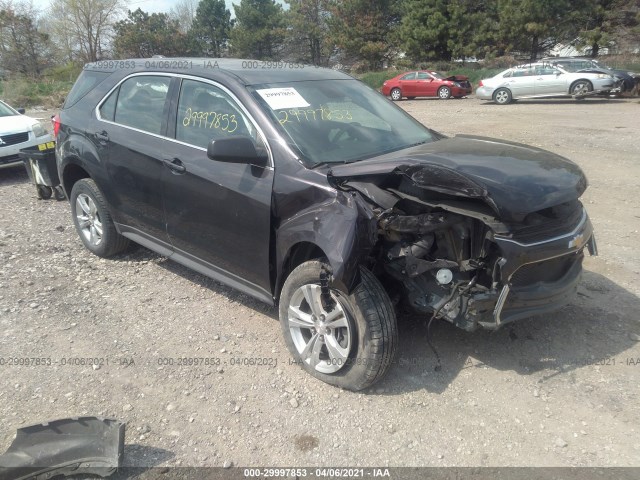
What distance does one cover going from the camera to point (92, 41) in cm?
4994

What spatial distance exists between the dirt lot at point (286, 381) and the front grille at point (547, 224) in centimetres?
94

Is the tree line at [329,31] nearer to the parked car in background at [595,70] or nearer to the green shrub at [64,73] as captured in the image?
the green shrub at [64,73]

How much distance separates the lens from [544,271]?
320cm

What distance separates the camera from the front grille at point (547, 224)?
2943 millimetres

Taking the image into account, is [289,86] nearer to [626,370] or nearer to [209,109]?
[209,109]

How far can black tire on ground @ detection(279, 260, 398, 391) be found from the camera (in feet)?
10.1

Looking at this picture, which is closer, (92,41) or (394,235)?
(394,235)

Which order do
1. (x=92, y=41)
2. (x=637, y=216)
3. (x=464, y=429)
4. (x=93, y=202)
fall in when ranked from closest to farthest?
(x=464, y=429) → (x=93, y=202) → (x=637, y=216) → (x=92, y=41)

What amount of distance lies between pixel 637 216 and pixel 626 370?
3383 mm

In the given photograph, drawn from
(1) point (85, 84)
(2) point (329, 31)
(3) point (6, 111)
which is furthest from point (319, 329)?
(2) point (329, 31)

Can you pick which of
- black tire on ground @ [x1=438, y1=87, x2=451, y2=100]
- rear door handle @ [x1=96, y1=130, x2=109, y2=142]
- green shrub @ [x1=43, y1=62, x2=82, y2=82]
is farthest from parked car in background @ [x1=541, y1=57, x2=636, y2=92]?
green shrub @ [x1=43, y1=62, x2=82, y2=82]

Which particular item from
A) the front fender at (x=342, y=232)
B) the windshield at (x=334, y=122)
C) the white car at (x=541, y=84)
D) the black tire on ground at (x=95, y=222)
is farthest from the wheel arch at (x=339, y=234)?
the white car at (x=541, y=84)

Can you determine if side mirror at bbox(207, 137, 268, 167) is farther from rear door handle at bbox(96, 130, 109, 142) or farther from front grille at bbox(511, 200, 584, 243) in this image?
rear door handle at bbox(96, 130, 109, 142)

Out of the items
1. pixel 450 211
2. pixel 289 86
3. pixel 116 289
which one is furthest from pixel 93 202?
pixel 450 211
